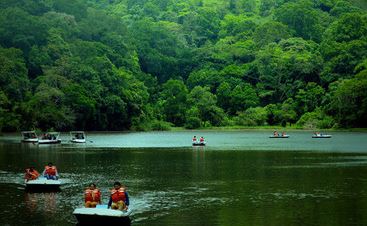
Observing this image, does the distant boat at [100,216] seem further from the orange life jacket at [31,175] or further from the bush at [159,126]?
the bush at [159,126]

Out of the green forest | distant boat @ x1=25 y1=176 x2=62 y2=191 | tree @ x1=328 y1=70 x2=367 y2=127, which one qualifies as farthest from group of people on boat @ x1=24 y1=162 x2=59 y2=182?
tree @ x1=328 y1=70 x2=367 y2=127

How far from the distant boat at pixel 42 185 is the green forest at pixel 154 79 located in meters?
88.5

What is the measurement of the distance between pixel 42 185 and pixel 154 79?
14402 centimetres

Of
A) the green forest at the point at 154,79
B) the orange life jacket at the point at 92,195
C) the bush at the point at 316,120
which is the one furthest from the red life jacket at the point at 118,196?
the bush at the point at 316,120

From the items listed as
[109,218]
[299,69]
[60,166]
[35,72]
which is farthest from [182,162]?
[299,69]

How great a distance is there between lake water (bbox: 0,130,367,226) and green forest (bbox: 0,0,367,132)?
6364cm

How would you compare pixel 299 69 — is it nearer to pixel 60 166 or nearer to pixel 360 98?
pixel 360 98

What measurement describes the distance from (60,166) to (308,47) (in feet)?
453

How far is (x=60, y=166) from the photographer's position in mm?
61781

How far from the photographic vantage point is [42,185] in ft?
144

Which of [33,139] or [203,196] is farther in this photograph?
[33,139]

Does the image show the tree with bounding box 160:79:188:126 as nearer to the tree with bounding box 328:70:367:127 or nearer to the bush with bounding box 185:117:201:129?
the bush with bounding box 185:117:201:129

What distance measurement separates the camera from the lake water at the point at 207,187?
3372 centimetres

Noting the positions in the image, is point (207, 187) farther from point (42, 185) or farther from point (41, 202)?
point (41, 202)
